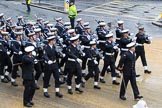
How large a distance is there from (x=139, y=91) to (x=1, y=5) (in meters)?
21.3

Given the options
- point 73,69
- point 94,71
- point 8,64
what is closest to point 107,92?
point 94,71

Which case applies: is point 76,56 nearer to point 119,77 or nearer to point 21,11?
point 119,77

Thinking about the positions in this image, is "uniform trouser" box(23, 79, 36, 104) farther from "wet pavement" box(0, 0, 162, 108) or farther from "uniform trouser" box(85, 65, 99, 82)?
"uniform trouser" box(85, 65, 99, 82)

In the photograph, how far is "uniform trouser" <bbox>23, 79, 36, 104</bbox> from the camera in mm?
12391

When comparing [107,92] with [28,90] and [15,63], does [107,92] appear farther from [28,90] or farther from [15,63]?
[15,63]

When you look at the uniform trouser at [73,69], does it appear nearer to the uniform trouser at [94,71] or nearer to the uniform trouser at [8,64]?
the uniform trouser at [94,71]

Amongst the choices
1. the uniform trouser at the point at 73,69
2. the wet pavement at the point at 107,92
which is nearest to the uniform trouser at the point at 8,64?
the wet pavement at the point at 107,92

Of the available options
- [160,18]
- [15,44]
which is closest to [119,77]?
[15,44]

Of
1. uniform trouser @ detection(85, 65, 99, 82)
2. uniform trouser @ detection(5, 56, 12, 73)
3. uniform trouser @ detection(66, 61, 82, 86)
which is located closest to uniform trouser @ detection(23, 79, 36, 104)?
uniform trouser @ detection(66, 61, 82, 86)

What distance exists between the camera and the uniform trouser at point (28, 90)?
12391mm

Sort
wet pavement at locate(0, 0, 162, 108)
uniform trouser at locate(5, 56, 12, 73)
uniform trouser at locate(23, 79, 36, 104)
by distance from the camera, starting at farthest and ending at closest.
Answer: uniform trouser at locate(5, 56, 12, 73) → wet pavement at locate(0, 0, 162, 108) → uniform trouser at locate(23, 79, 36, 104)

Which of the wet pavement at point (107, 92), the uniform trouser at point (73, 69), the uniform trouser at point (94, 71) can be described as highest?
the uniform trouser at point (73, 69)

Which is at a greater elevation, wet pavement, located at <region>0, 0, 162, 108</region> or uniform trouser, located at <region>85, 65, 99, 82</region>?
uniform trouser, located at <region>85, 65, 99, 82</region>

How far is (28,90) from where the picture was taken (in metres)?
12.4
